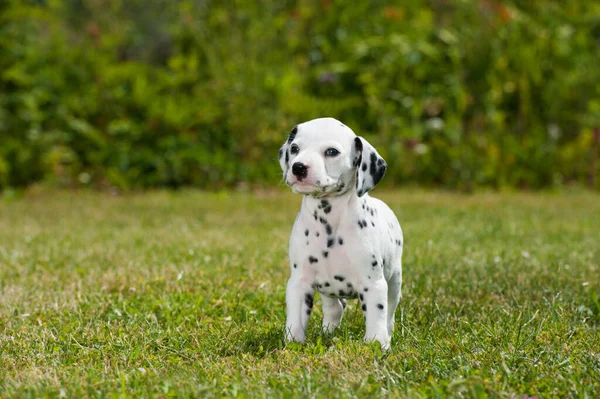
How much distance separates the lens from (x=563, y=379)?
9.19 ft

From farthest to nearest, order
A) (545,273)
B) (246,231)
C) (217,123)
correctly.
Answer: (217,123), (246,231), (545,273)

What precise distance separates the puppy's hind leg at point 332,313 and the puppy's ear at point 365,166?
643 millimetres

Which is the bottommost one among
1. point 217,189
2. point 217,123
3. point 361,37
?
point 217,189

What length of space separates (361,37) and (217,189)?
331 cm

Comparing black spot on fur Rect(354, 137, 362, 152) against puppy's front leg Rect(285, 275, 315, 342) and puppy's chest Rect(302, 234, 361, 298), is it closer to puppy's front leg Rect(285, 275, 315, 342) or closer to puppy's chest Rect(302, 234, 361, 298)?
puppy's chest Rect(302, 234, 361, 298)

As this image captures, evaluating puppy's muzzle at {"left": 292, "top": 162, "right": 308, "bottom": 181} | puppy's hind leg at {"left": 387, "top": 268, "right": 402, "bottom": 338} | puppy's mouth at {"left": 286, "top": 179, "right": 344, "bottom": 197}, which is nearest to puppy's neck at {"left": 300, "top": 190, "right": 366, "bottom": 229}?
puppy's mouth at {"left": 286, "top": 179, "right": 344, "bottom": 197}

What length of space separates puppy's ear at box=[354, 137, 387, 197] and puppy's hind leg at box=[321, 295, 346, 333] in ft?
2.11

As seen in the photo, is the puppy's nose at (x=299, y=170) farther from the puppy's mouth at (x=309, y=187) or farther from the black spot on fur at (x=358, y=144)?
the black spot on fur at (x=358, y=144)

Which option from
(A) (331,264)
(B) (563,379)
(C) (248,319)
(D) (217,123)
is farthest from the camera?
(D) (217,123)

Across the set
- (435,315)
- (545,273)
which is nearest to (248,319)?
(435,315)

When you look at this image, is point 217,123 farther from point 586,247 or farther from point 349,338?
point 349,338

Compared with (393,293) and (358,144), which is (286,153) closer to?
(358,144)

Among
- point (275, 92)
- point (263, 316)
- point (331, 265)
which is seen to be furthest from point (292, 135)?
point (275, 92)

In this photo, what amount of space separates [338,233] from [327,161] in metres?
0.34
